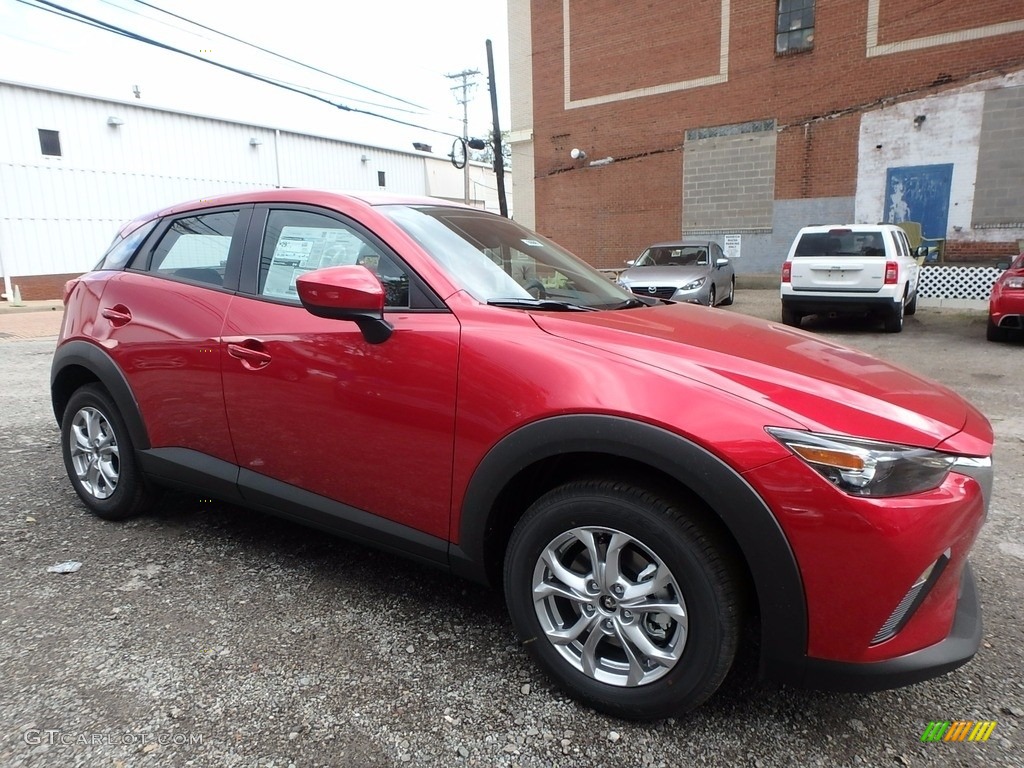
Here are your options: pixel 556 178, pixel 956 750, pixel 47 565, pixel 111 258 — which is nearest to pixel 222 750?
pixel 47 565

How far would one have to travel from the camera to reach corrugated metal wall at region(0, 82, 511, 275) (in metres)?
18.5

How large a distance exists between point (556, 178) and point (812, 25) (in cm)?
887

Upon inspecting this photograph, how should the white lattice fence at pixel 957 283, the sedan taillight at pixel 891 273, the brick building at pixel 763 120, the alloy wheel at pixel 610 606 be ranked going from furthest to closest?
the brick building at pixel 763 120
the white lattice fence at pixel 957 283
the sedan taillight at pixel 891 273
the alloy wheel at pixel 610 606

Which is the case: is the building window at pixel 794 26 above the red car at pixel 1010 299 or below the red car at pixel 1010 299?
above

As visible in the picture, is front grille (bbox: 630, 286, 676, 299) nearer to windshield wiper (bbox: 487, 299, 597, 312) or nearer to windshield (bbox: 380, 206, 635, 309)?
windshield (bbox: 380, 206, 635, 309)

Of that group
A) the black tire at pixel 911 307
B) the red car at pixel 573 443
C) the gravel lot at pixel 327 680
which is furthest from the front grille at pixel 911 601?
the black tire at pixel 911 307

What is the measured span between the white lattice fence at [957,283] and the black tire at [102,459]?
623 inches

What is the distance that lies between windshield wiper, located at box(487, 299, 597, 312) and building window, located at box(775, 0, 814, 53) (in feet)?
64.9

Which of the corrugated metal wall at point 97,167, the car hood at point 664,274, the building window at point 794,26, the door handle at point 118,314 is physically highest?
the building window at point 794,26

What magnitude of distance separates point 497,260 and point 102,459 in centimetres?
245

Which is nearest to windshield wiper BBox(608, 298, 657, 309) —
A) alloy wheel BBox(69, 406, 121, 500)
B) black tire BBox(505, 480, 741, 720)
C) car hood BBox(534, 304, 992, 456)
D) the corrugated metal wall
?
car hood BBox(534, 304, 992, 456)

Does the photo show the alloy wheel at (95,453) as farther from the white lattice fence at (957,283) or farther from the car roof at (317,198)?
the white lattice fence at (957,283)

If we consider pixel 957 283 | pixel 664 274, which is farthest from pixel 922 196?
pixel 664 274

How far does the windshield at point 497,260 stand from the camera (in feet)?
8.41
